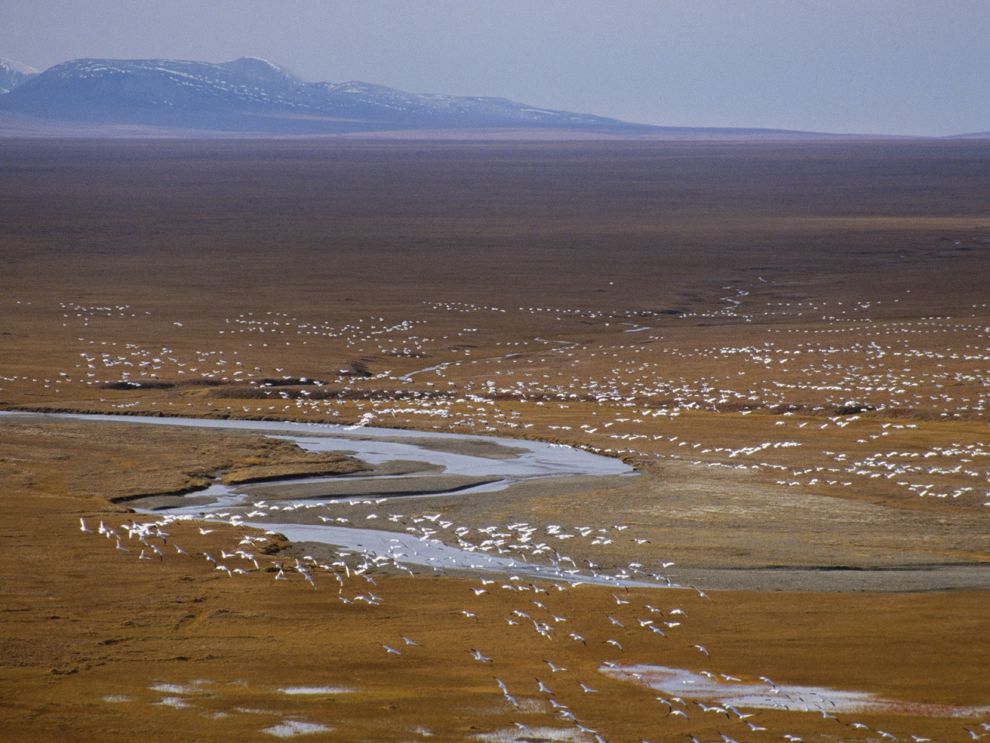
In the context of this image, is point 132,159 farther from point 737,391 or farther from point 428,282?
point 737,391

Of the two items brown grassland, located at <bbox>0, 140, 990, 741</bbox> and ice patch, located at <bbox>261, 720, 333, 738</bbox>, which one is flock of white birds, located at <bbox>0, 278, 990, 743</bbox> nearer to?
brown grassland, located at <bbox>0, 140, 990, 741</bbox>

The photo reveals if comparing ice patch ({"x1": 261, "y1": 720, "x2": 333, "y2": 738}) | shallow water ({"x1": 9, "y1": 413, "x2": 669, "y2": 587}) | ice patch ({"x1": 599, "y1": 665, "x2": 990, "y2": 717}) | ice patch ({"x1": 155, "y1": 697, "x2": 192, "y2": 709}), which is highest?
ice patch ({"x1": 599, "y1": 665, "x2": 990, "y2": 717})

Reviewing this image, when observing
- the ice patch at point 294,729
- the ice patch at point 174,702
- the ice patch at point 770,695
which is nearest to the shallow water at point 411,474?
the ice patch at point 770,695

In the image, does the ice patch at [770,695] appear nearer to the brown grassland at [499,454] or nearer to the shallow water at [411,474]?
the brown grassland at [499,454]

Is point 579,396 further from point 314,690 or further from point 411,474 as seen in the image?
point 314,690

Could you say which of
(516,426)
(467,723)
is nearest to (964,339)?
(516,426)

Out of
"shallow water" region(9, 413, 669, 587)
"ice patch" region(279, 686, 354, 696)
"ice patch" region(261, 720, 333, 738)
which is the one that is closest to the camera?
"ice patch" region(261, 720, 333, 738)

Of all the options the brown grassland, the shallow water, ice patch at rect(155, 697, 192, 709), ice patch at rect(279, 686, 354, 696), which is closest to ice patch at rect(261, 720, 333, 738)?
the brown grassland

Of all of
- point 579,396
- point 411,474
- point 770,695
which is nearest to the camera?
point 770,695

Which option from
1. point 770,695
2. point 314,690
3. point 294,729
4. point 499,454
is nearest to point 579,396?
point 499,454
